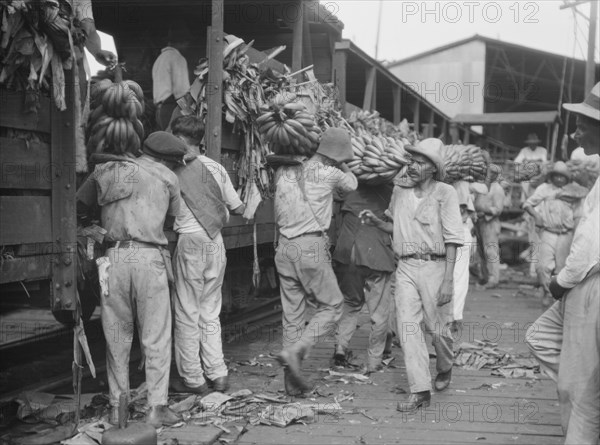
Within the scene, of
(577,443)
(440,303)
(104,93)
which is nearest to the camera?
(577,443)

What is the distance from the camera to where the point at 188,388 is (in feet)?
19.2

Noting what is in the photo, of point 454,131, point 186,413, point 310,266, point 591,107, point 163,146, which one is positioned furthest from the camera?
point 454,131

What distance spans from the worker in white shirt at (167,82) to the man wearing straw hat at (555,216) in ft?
18.5

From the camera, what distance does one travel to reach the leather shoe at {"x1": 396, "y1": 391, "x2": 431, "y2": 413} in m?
5.50

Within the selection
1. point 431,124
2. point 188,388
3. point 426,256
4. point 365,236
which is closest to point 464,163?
point 365,236

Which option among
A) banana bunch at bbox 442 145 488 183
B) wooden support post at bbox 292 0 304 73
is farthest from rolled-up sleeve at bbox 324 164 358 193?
wooden support post at bbox 292 0 304 73

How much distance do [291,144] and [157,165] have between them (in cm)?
135

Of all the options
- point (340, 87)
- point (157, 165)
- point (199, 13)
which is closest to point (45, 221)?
point (157, 165)

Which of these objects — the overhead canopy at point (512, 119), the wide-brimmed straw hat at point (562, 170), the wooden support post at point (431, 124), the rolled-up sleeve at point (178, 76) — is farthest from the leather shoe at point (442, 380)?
the overhead canopy at point (512, 119)

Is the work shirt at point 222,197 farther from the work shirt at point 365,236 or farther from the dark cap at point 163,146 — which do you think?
the work shirt at point 365,236

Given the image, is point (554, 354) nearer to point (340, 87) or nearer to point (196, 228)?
point (196, 228)

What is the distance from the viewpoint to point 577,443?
12.8 feet

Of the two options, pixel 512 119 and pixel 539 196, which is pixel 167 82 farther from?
pixel 512 119

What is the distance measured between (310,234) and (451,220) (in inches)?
48.3
